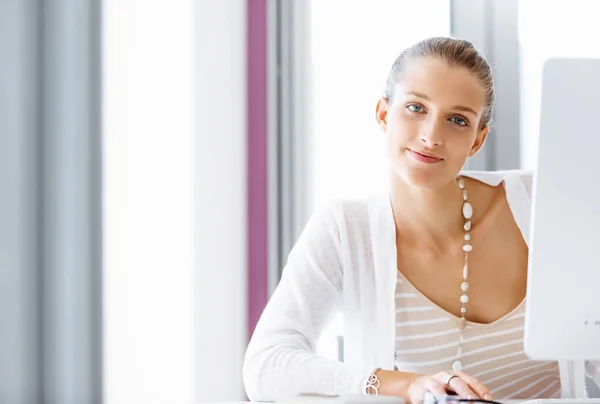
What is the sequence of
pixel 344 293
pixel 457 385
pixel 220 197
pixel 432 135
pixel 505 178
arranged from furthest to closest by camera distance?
1. pixel 220 197
2. pixel 505 178
3. pixel 344 293
4. pixel 432 135
5. pixel 457 385

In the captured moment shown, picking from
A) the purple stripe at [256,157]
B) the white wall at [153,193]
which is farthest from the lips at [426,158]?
the purple stripe at [256,157]

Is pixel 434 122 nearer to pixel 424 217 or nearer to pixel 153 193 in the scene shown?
pixel 424 217

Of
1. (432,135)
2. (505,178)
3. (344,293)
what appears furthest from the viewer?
(505,178)

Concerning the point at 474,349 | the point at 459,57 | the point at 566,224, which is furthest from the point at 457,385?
the point at 459,57

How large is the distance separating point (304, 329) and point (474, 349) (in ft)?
1.03

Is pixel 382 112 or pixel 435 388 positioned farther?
pixel 382 112

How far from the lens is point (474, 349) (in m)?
1.47

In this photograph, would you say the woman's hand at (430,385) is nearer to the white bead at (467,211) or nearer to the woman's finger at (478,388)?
the woman's finger at (478,388)

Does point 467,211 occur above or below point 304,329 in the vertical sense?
above

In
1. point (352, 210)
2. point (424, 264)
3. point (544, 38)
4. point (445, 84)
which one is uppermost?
point (544, 38)

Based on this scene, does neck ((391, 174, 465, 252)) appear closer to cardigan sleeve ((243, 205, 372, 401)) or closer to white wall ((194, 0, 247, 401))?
cardigan sleeve ((243, 205, 372, 401))

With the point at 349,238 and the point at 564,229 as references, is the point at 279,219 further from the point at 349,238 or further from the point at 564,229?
the point at 564,229

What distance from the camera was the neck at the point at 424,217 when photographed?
157cm

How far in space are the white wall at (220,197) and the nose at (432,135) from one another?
49.6 inches
